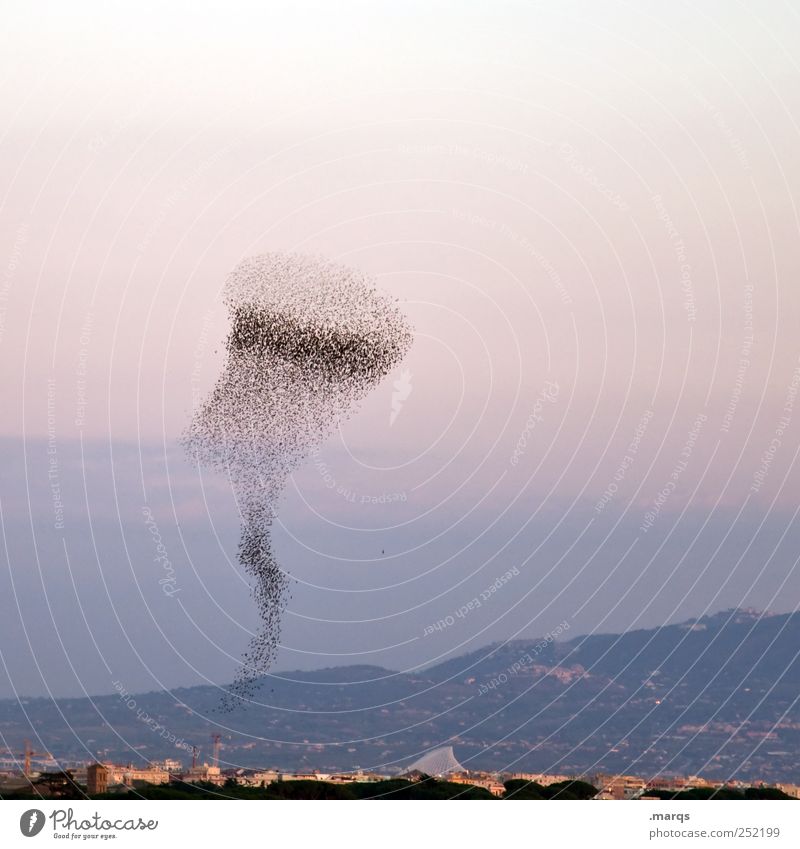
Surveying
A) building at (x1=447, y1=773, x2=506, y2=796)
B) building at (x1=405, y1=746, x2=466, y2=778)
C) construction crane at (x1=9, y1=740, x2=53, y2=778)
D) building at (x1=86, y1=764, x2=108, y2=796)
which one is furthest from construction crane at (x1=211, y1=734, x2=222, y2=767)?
building at (x1=86, y1=764, x2=108, y2=796)

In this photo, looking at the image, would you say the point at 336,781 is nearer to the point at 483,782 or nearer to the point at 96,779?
the point at 483,782

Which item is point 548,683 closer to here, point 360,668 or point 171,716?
point 360,668

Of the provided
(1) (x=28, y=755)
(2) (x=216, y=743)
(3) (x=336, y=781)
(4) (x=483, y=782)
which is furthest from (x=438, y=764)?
(1) (x=28, y=755)

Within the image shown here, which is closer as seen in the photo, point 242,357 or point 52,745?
point 242,357

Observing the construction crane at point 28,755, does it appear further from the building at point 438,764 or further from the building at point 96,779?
the building at point 438,764

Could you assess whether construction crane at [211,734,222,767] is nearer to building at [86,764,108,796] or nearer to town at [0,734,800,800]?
town at [0,734,800,800]

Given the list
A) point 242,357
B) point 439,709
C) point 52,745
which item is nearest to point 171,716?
point 52,745
